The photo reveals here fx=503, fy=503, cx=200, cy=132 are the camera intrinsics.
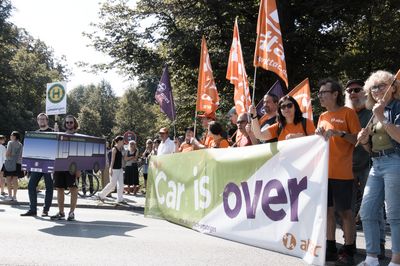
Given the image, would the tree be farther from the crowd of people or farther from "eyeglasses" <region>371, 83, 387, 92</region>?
"eyeglasses" <region>371, 83, 387, 92</region>

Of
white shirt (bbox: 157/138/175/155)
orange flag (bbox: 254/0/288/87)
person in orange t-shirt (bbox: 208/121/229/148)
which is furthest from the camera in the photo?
white shirt (bbox: 157/138/175/155)

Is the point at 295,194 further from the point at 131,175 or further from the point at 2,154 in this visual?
the point at 131,175

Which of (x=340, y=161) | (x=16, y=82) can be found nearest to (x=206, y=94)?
(x=340, y=161)

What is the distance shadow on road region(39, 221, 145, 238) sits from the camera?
7599mm

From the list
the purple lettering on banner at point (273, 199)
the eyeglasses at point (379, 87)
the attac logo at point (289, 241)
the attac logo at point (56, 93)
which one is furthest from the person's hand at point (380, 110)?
the attac logo at point (56, 93)

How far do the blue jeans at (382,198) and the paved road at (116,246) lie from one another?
3.19 feet

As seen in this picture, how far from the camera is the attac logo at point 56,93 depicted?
13.0 m

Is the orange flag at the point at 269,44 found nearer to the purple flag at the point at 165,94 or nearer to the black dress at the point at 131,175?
the purple flag at the point at 165,94

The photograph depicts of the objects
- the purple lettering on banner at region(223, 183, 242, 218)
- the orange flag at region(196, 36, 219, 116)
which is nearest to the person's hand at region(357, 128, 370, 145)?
the purple lettering on banner at region(223, 183, 242, 218)

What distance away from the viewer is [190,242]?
6836mm

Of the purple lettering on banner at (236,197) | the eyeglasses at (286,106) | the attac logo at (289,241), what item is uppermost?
the eyeglasses at (286,106)

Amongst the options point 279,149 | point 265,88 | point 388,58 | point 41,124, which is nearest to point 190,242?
point 279,149

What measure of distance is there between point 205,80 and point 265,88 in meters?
9.30

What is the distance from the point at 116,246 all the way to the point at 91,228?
1.85 m
